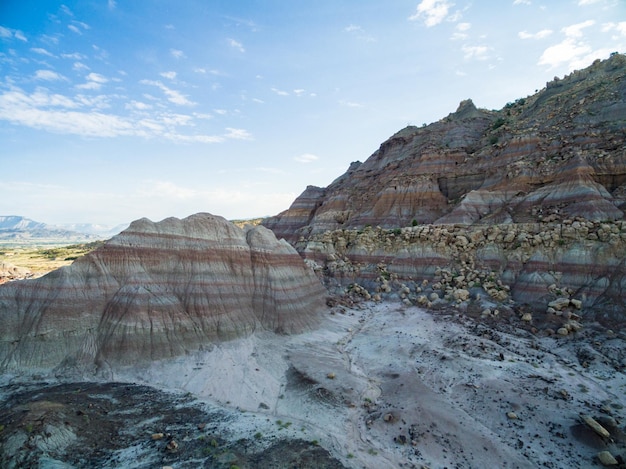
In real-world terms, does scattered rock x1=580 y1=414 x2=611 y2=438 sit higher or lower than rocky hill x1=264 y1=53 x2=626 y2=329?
lower

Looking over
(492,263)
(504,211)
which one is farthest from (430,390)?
(504,211)

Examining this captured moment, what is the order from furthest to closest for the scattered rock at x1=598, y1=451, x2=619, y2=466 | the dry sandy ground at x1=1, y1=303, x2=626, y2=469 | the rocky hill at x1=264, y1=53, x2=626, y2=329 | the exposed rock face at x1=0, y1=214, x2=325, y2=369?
the rocky hill at x1=264, y1=53, x2=626, y2=329, the exposed rock face at x1=0, y1=214, x2=325, y2=369, the dry sandy ground at x1=1, y1=303, x2=626, y2=469, the scattered rock at x1=598, y1=451, x2=619, y2=466

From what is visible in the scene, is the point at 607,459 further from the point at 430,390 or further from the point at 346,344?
the point at 346,344

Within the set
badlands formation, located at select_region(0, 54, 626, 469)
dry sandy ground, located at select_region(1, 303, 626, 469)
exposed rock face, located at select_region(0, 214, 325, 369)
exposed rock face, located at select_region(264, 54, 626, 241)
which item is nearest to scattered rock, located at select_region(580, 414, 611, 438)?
badlands formation, located at select_region(0, 54, 626, 469)

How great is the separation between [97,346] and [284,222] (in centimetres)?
4966

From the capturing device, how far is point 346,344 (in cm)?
2105

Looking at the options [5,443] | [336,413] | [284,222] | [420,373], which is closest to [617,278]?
[420,373]

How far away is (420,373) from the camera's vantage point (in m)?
16.5

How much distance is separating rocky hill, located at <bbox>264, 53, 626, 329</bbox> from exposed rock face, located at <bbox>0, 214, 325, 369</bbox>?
13.1m

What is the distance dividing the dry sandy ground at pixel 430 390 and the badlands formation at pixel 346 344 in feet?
0.29

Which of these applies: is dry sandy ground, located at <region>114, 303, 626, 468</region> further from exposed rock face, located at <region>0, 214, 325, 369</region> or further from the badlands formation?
exposed rock face, located at <region>0, 214, 325, 369</region>

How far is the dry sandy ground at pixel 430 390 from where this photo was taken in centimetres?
1136

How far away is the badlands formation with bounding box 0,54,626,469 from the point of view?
11.3 meters

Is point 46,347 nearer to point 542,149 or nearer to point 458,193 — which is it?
point 458,193
